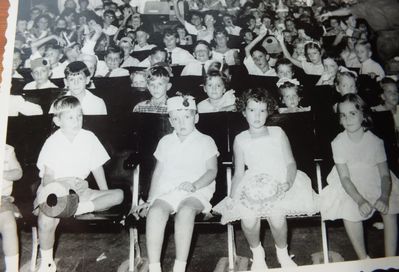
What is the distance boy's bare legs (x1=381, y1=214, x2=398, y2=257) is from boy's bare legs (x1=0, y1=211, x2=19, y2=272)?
3.69 feet

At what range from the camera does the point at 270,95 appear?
1193mm

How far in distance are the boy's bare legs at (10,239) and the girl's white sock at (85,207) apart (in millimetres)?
185

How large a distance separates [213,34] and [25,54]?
0.64 metres

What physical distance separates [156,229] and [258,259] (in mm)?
321

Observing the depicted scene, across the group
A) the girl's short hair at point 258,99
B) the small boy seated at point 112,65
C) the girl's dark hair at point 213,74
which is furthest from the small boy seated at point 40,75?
the girl's short hair at point 258,99

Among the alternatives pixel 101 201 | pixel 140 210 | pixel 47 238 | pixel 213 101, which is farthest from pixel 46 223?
pixel 213 101

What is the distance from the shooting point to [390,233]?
114cm

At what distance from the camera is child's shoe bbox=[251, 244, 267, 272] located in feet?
3.43

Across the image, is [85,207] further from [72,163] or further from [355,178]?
[355,178]

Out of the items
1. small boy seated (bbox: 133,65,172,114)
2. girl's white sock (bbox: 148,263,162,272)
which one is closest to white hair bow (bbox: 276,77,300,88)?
small boy seated (bbox: 133,65,172,114)

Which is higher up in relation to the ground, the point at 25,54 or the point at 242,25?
the point at 242,25

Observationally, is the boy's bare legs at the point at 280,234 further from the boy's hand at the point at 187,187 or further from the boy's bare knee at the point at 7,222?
the boy's bare knee at the point at 7,222

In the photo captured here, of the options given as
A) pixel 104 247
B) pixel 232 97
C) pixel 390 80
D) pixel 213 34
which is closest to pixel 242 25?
pixel 213 34

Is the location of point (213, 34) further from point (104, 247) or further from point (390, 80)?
point (104, 247)
